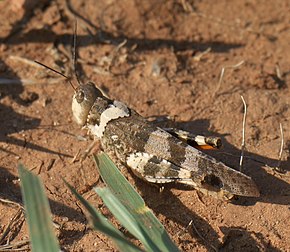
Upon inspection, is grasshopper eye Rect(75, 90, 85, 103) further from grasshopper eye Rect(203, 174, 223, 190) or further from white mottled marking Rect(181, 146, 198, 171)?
grasshopper eye Rect(203, 174, 223, 190)

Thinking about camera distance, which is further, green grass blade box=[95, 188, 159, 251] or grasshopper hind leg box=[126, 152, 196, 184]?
grasshopper hind leg box=[126, 152, 196, 184]

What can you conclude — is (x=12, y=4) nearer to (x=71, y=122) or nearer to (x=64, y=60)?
(x=64, y=60)

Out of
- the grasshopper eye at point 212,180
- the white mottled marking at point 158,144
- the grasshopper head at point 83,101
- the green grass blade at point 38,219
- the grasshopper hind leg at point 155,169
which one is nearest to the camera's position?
the green grass blade at point 38,219

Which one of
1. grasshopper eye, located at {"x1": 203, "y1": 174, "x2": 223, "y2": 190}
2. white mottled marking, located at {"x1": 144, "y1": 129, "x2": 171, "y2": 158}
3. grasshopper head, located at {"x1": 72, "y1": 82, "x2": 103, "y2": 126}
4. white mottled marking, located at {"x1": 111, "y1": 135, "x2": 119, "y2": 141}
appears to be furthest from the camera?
grasshopper head, located at {"x1": 72, "y1": 82, "x2": 103, "y2": 126}

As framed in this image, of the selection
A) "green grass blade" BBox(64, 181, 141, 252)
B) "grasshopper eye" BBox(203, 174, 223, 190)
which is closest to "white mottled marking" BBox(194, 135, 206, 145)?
"grasshopper eye" BBox(203, 174, 223, 190)

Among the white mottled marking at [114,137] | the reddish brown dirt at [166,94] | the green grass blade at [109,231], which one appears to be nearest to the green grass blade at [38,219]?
the green grass blade at [109,231]

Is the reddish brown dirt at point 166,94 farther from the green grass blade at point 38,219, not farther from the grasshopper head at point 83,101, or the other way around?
the green grass blade at point 38,219

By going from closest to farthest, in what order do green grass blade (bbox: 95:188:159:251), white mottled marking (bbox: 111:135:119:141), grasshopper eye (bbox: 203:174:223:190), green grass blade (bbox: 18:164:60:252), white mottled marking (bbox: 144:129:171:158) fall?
1. green grass blade (bbox: 18:164:60:252)
2. green grass blade (bbox: 95:188:159:251)
3. grasshopper eye (bbox: 203:174:223:190)
4. white mottled marking (bbox: 144:129:171:158)
5. white mottled marking (bbox: 111:135:119:141)
